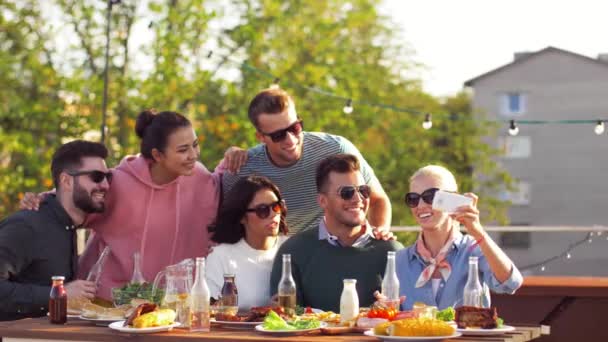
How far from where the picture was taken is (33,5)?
20.0 meters

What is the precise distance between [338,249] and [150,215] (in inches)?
44.4

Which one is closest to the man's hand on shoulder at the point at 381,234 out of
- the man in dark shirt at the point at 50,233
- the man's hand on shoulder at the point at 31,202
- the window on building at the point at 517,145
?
the man in dark shirt at the point at 50,233

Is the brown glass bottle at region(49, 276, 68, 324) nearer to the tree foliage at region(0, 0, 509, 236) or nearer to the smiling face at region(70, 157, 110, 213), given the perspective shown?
the smiling face at region(70, 157, 110, 213)

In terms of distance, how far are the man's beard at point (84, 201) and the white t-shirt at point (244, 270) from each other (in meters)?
0.62

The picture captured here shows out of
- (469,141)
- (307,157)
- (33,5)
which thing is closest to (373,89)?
(469,141)

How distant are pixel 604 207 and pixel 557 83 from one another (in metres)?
5.27

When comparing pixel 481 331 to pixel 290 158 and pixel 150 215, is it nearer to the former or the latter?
pixel 290 158

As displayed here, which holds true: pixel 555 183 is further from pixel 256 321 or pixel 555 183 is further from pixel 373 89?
pixel 256 321

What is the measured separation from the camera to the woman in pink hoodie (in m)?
5.57

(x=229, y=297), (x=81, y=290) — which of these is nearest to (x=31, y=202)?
(x=81, y=290)

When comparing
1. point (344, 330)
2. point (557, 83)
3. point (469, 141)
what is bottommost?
point (344, 330)

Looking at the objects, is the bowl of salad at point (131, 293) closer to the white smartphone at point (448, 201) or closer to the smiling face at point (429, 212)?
the smiling face at point (429, 212)

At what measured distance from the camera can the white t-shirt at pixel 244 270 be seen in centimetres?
505

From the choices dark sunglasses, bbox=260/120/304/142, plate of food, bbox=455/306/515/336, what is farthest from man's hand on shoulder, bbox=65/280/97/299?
plate of food, bbox=455/306/515/336
